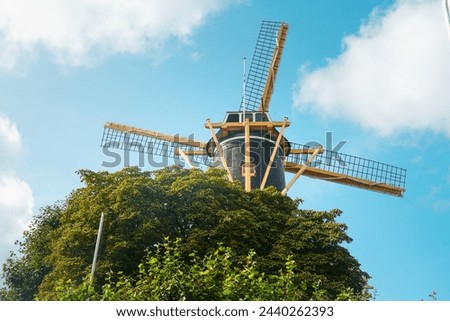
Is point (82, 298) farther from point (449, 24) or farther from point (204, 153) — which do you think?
point (204, 153)

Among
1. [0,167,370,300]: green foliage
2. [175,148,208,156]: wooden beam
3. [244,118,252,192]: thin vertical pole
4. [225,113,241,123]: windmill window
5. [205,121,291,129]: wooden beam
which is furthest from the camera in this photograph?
[175,148,208,156]: wooden beam

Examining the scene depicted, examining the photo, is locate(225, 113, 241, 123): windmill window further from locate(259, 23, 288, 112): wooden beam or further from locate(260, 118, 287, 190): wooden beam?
locate(259, 23, 288, 112): wooden beam

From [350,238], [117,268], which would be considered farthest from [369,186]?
[117,268]

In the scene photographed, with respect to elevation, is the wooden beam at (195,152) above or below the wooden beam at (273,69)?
below

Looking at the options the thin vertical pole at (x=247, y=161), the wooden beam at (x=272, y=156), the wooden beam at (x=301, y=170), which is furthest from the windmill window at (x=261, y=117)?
the wooden beam at (x=301, y=170)

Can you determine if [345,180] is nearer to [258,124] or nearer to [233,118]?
[258,124]

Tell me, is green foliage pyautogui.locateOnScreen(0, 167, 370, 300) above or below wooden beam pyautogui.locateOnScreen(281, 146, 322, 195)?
below

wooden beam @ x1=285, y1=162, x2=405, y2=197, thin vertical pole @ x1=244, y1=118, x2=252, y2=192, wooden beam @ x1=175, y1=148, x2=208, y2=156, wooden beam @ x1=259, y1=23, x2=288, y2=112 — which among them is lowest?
thin vertical pole @ x1=244, y1=118, x2=252, y2=192

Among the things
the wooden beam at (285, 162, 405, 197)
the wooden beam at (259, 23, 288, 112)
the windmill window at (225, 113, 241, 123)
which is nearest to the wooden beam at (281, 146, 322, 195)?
the wooden beam at (285, 162, 405, 197)

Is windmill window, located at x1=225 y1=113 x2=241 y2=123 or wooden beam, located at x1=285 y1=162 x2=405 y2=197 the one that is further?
wooden beam, located at x1=285 y1=162 x2=405 y2=197

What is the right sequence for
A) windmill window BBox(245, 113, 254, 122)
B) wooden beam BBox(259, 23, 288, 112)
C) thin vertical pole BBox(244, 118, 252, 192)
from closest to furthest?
thin vertical pole BBox(244, 118, 252, 192)
windmill window BBox(245, 113, 254, 122)
wooden beam BBox(259, 23, 288, 112)

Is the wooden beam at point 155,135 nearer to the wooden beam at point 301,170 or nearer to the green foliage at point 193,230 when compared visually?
the wooden beam at point 301,170
